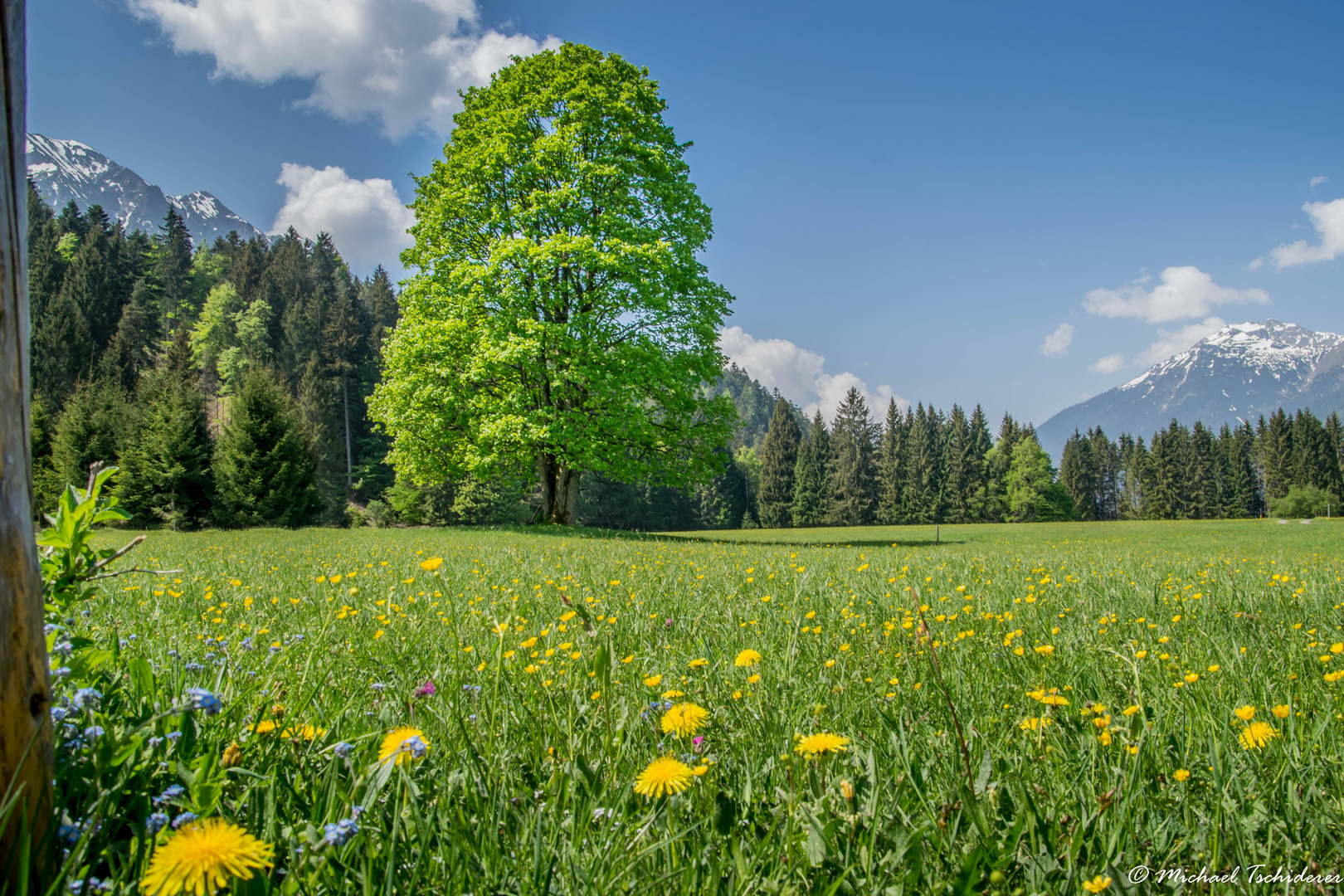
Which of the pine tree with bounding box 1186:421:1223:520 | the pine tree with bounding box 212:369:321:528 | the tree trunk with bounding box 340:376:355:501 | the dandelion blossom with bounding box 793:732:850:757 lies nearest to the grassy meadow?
the dandelion blossom with bounding box 793:732:850:757

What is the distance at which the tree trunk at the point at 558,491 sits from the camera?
771 inches

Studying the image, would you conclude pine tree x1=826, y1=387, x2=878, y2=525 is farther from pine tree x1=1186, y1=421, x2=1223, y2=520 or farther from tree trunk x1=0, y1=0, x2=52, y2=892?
tree trunk x1=0, y1=0, x2=52, y2=892

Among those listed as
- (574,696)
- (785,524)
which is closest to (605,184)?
(574,696)

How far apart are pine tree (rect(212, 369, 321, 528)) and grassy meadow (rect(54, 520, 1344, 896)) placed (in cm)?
2619

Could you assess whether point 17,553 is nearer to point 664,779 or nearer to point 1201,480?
point 664,779

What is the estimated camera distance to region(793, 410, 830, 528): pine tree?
71.4 metres

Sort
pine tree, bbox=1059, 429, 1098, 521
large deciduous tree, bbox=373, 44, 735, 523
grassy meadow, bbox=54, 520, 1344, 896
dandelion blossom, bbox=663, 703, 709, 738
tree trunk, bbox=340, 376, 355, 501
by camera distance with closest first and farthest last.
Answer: grassy meadow, bbox=54, 520, 1344, 896 → dandelion blossom, bbox=663, 703, 709, 738 → large deciduous tree, bbox=373, 44, 735, 523 → tree trunk, bbox=340, 376, 355, 501 → pine tree, bbox=1059, 429, 1098, 521

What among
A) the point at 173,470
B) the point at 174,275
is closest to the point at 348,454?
the point at 173,470

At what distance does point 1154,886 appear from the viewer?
1.14m

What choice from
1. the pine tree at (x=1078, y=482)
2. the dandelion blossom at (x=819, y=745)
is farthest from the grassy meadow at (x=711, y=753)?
the pine tree at (x=1078, y=482)

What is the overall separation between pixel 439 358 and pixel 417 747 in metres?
18.0

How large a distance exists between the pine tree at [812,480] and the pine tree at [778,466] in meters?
0.94

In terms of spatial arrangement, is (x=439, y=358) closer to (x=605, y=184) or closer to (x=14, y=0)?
(x=605, y=184)

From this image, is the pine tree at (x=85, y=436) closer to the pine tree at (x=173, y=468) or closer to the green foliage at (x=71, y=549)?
the pine tree at (x=173, y=468)
